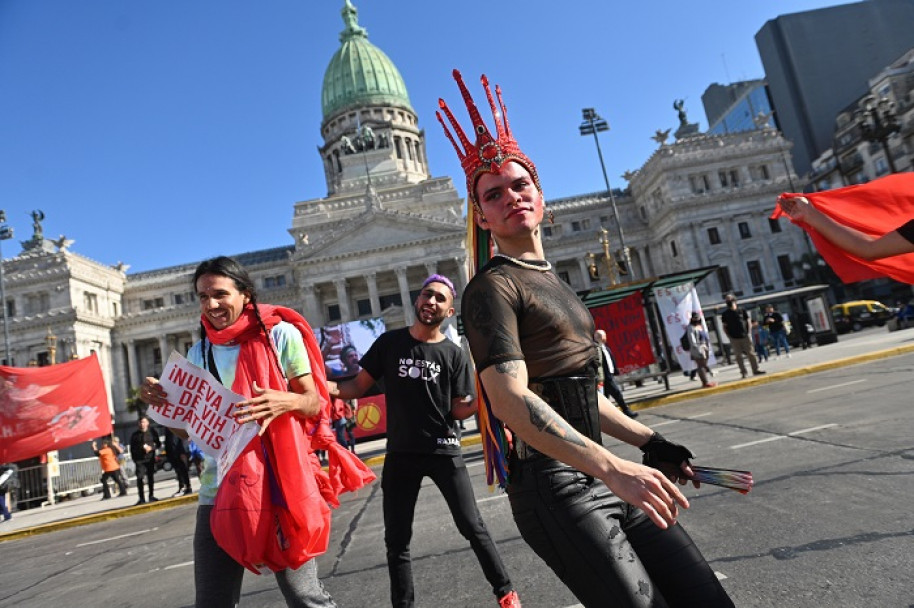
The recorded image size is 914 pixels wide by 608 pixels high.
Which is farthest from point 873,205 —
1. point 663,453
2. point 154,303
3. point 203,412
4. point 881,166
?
point 154,303

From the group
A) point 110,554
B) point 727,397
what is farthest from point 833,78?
point 110,554

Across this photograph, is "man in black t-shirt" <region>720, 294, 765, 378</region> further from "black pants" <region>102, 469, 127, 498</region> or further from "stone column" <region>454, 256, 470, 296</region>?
"stone column" <region>454, 256, 470, 296</region>

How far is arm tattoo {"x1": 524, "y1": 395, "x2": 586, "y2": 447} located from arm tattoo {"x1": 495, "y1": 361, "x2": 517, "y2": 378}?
8 centimetres

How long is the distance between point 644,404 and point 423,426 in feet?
34.3

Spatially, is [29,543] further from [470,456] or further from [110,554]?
[470,456]

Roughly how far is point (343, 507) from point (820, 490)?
5453 millimetres

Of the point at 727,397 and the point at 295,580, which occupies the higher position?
the point at 295,580

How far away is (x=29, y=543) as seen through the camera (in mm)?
9555

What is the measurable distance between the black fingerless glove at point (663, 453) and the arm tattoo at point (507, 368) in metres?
0.53

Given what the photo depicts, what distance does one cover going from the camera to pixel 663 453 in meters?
1.89

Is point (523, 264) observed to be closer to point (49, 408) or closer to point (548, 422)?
point (548, 422)

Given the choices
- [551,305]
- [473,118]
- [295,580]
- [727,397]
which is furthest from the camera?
[727,397]

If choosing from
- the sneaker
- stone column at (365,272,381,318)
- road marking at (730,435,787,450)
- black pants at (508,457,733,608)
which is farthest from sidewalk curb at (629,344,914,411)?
stone column at (365,272,381,318)

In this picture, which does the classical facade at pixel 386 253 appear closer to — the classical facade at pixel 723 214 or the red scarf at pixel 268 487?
the classical facade at pixel 723 214
